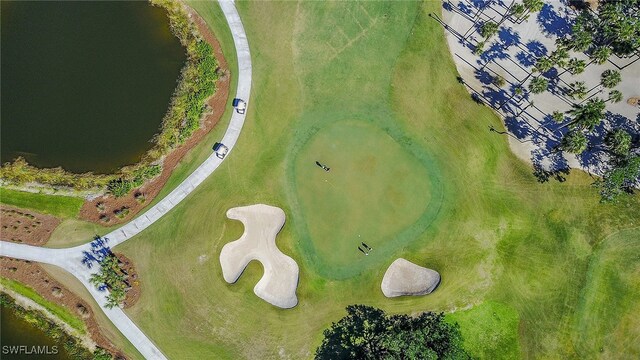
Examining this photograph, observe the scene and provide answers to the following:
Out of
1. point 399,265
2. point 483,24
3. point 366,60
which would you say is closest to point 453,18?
point 483,24

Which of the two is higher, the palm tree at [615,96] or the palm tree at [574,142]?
the palm tree at [615,96]

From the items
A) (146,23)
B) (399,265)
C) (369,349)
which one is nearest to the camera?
(369,349)

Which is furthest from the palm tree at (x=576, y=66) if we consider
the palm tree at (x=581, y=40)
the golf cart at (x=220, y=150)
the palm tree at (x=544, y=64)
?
the golf cart at (x=220, y=150)

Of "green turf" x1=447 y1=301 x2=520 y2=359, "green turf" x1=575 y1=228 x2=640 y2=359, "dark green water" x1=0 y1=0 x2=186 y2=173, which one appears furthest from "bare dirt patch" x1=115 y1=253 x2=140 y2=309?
"green turf" x1=575 y1=228 x2=640 y2=359

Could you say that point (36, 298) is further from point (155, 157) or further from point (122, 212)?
point (155, 157)

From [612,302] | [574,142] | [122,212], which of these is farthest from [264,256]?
[612,302]

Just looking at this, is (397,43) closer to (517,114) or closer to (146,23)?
(517,114)

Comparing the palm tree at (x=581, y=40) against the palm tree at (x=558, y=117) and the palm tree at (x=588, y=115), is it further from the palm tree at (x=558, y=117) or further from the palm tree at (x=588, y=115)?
the palm tree at (x=558, y=117)
